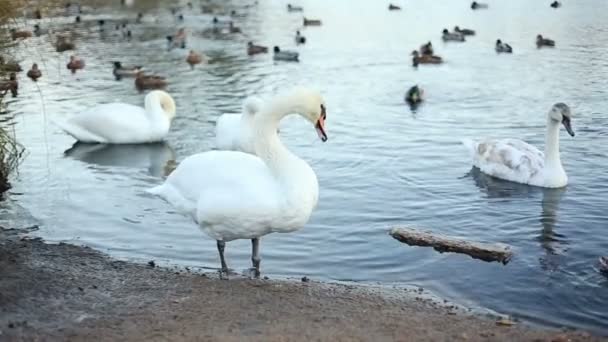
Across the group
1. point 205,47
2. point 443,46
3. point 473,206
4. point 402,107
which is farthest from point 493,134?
point 205,47

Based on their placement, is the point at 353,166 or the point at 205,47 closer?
the point at 353,166

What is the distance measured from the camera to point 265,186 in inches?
308

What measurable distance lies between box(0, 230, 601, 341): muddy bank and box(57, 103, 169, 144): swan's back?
788 cm

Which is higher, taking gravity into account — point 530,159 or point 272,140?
point 272,140

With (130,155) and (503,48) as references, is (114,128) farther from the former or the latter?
(503,48)

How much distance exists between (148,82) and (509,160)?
13047mm

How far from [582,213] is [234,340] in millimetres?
6382

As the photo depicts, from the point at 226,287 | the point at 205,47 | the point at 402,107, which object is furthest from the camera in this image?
the point at 205,47

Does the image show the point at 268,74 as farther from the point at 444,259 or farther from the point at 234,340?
the point at 234,340

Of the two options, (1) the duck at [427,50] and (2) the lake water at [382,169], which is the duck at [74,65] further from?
(1) the duck at [427,50]

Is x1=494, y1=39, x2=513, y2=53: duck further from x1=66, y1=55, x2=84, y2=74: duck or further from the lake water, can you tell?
x1=66, y1=55, x2=84, y2=74: duck

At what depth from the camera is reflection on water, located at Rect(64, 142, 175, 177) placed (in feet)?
48.6

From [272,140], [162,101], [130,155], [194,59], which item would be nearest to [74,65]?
[194,59]

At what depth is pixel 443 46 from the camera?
103ft
